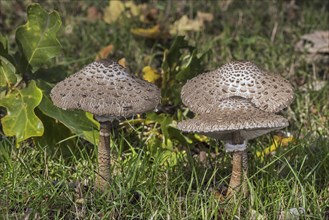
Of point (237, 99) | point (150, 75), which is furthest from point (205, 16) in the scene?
point (237, 99)

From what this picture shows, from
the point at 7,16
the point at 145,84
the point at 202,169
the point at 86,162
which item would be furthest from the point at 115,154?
the point at 7,16

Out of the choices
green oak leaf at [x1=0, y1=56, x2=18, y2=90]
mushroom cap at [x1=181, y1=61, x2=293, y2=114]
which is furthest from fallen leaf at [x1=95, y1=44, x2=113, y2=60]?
mushroom cap at [x1=181, y1=61, x2=293, y2=114]

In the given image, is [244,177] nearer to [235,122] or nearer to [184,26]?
[235,122]

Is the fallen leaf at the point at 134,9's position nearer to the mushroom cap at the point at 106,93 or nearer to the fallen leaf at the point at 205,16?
the fallen leaf at the point at 205,16

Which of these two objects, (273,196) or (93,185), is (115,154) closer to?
(93,185)

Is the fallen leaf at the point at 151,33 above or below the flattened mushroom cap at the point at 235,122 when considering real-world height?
below

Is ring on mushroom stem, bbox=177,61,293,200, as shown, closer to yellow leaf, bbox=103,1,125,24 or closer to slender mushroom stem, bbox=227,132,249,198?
slender mushroom stem, bbox=227,132,249,198

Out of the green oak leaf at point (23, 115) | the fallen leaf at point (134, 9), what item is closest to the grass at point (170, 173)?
the green oak leaf at point (23, 115)
